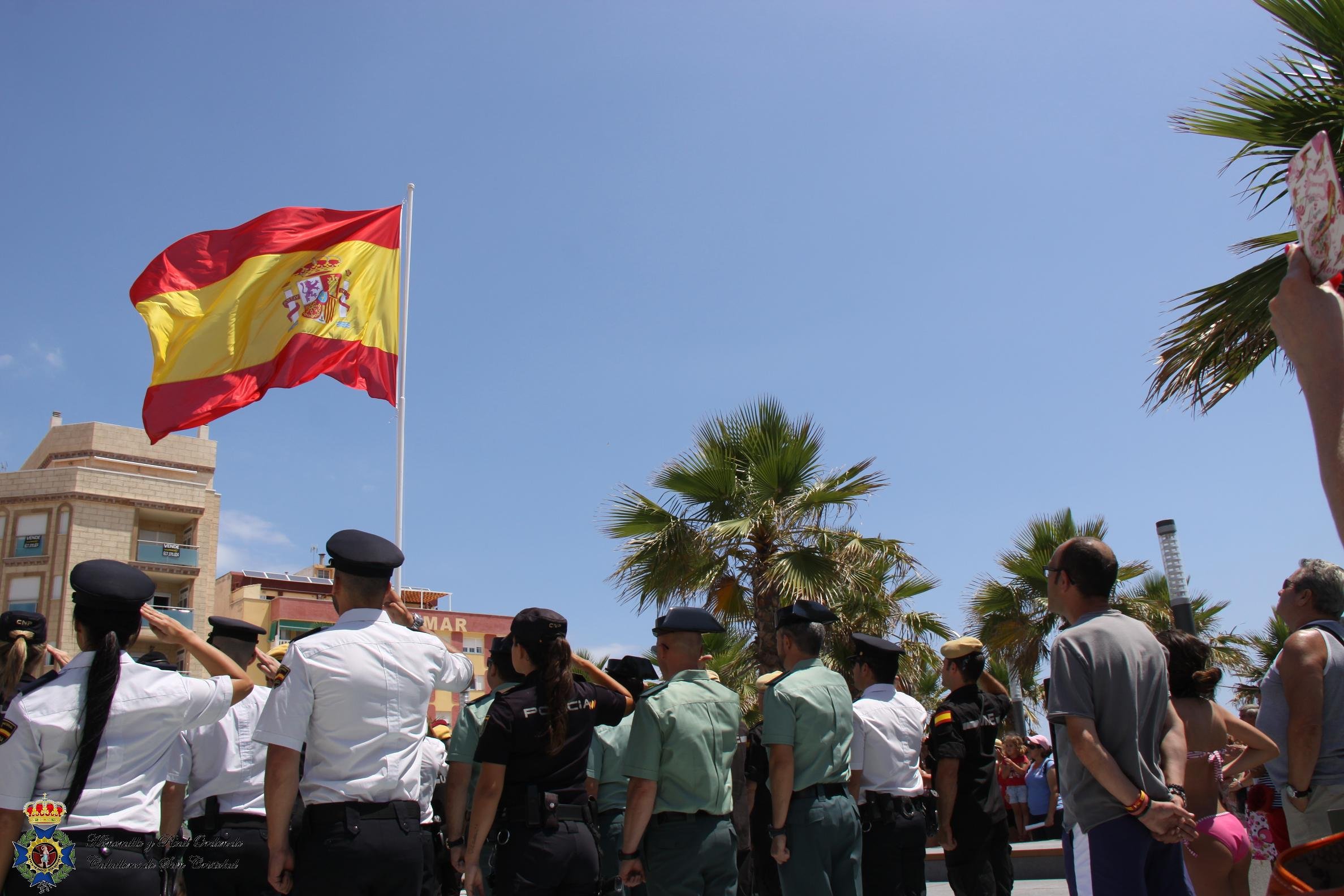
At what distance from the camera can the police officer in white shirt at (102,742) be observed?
340cm

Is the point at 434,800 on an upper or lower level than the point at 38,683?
lower

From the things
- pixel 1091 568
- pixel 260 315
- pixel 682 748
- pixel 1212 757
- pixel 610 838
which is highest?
pixel 260 315

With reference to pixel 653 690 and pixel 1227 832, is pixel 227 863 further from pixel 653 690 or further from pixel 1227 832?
pixel 1227 832

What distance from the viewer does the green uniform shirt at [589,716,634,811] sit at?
672cm

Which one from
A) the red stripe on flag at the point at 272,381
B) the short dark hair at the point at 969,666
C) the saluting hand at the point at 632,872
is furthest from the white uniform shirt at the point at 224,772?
the red stripe on flag at the point at 272,381

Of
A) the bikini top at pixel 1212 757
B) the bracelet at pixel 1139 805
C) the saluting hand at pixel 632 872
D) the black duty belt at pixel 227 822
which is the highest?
the bikini top at pixel 1212 757

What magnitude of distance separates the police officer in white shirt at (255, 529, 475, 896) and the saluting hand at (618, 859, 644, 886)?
4.09ft

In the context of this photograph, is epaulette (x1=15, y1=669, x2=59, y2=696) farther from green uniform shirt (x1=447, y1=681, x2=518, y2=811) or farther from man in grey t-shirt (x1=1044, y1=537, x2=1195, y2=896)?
man in grey t-shirt (x1=1044, y1=537, x2=1195, y2=896)

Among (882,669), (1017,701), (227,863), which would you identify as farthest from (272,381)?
(1017,701)

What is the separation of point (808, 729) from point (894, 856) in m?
1.32

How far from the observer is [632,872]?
185 inches

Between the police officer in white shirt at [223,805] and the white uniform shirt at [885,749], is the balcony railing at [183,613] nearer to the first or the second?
the police officer in white shirt at [223,805]

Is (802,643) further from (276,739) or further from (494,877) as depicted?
(276,739)

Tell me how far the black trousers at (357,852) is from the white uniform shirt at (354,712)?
2.2 inches
